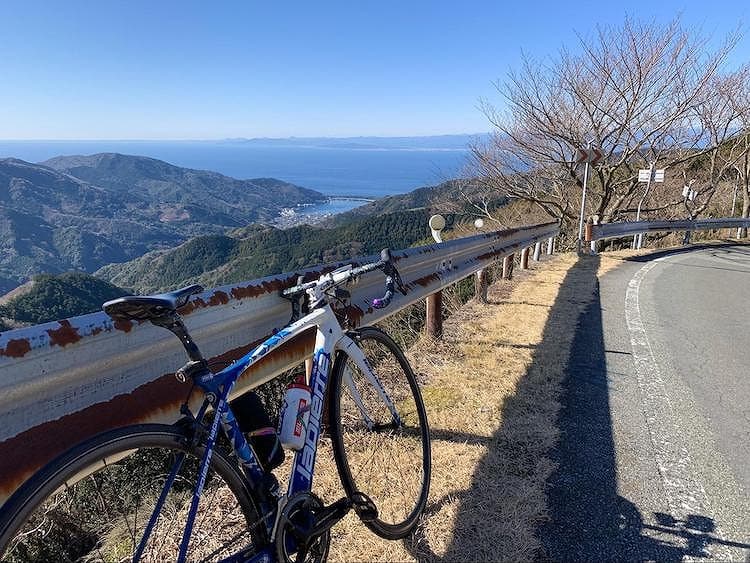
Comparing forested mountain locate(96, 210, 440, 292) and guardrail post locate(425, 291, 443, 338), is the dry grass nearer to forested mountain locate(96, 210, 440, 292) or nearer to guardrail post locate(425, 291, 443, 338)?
guardrail post locate(425, 291, 443, 338)

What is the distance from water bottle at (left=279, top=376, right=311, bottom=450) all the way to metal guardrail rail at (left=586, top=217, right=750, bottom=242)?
12.4 meters

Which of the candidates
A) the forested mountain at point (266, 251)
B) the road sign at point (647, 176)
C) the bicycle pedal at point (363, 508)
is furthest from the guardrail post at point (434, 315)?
the forested mountain at point (266, 251)

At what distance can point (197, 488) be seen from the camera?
1368 millimetres

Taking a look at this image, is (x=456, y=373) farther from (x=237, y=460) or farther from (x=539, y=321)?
(x=237, y=460)

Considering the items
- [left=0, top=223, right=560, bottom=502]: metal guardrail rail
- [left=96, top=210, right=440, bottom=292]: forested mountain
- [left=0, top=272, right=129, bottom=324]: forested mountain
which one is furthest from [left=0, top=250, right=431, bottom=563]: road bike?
[left=96, top=210, right=440, bottom=292]: forested mountain

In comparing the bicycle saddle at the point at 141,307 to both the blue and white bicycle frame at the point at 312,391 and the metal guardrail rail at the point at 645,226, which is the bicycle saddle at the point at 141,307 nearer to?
the blue and white bicycle frame at the point at 312,391

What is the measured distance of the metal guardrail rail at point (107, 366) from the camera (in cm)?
133

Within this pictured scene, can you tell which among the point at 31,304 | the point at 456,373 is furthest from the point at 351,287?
the point at 31,304

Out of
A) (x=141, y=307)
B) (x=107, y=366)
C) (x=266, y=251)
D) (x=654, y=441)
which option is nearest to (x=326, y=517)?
(x=107, y=366)

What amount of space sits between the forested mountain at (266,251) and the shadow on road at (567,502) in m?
36.3

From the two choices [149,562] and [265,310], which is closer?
[149,562]

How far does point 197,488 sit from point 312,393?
674 millimetres

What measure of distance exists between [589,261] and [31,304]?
39753 millimetres

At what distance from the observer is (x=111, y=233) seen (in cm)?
17112
